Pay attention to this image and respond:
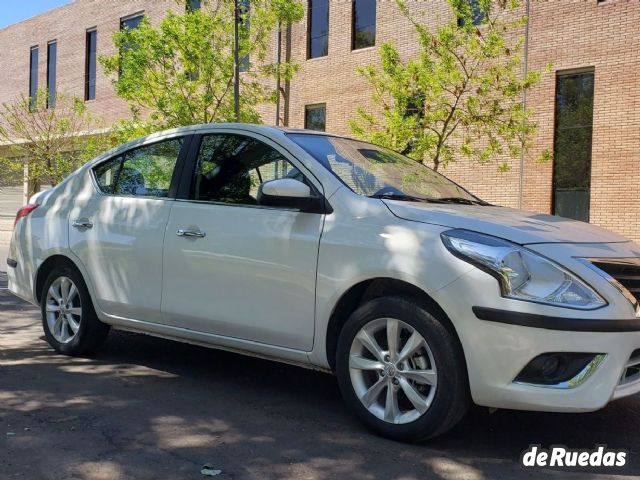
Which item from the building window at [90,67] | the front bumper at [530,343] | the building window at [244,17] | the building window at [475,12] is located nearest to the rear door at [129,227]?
the front bumper at [530,343]

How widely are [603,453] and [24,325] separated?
5.74 meters

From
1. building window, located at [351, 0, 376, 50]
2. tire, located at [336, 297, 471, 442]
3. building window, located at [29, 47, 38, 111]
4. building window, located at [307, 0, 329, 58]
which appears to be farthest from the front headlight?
building window, located at [29, 47, 38, 111]

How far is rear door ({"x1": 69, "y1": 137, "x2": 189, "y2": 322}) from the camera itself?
486 cm

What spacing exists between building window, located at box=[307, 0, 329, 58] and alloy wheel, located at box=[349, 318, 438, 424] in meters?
16.3

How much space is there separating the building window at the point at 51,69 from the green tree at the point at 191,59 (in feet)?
53.9

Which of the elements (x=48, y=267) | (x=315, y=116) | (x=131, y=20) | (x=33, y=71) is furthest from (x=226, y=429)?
(x=33, y=71)

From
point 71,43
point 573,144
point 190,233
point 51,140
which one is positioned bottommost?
point 190,233

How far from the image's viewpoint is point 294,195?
407cm

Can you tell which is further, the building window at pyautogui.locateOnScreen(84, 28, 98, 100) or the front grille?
the building window at pyautogui.locateOnScreen(84, 28, 98, 100)

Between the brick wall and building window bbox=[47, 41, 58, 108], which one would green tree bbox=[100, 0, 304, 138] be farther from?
A: building window bbox=[47, 41, 58, 108]

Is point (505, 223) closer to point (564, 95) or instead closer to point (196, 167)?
point (196, 167)

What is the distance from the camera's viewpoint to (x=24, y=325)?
23.8ft

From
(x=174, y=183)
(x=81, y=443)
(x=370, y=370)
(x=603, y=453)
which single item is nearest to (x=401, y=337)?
(x=370, y=370)

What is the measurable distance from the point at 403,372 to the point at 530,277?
0.82 metres
